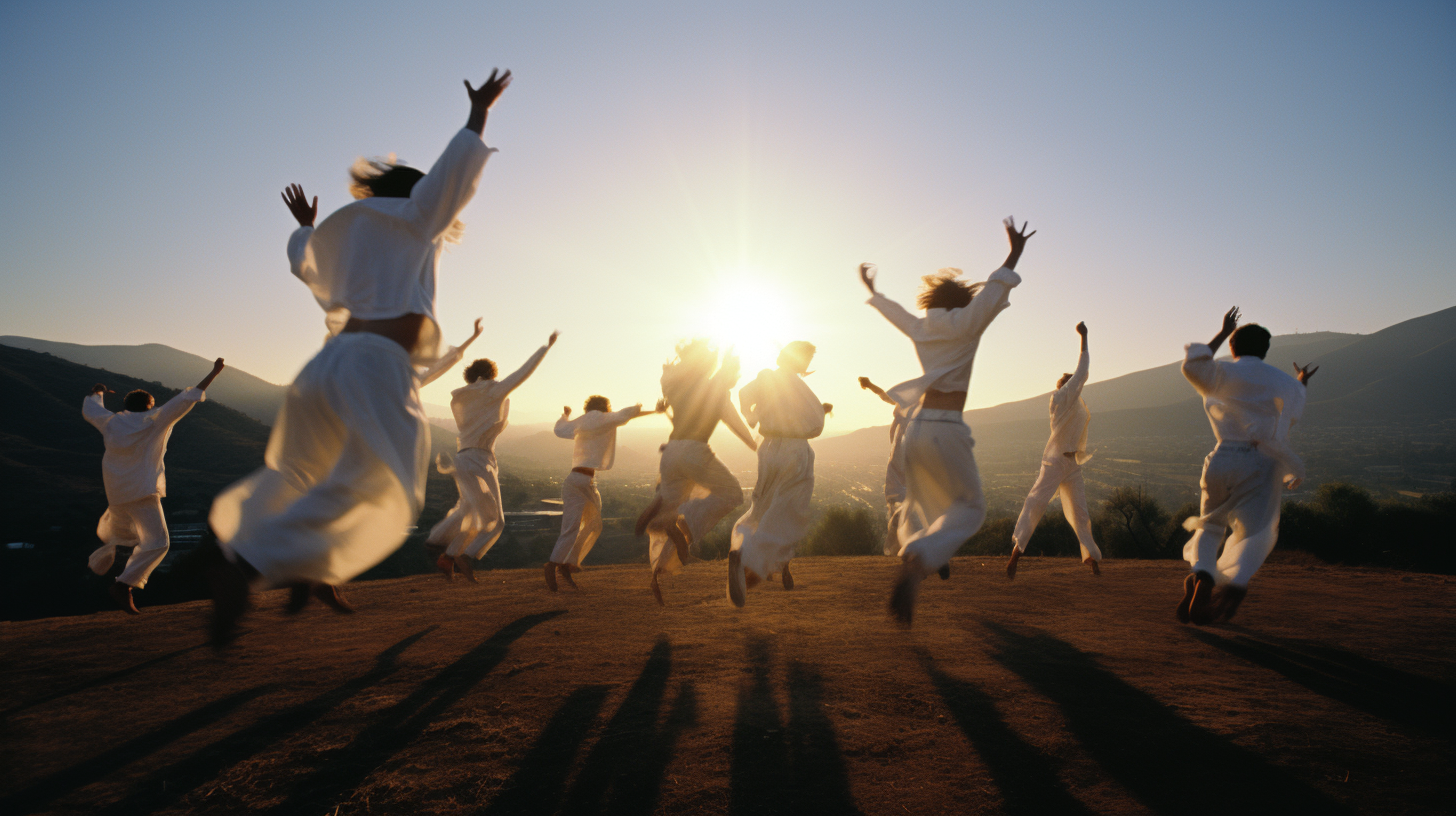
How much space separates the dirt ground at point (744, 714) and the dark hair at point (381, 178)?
2886 millimetres

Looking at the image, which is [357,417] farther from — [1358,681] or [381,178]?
[1358,681]

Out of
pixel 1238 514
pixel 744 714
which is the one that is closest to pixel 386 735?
pixel 744 714

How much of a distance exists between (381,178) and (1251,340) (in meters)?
6.58

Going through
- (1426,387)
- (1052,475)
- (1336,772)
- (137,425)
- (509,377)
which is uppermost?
(1426,387)

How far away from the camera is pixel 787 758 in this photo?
3.05m

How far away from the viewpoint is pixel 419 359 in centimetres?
353

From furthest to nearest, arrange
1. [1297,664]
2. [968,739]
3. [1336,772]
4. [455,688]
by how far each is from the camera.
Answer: [1297,664]
[455,688]
[968,739]
[1336,772]

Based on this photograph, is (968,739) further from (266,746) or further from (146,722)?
(146,722)

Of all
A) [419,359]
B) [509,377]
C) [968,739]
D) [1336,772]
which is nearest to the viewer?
[1336,772]

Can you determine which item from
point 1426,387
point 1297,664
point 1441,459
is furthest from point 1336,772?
point 1426,387

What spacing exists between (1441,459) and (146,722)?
95333mm

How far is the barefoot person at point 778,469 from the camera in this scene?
6176 millimetres

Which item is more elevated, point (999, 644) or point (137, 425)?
point (137, 425)

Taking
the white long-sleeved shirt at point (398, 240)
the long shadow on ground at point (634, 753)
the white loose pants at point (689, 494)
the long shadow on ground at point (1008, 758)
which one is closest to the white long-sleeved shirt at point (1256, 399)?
the long shadow on ground at point (1008, 758)
